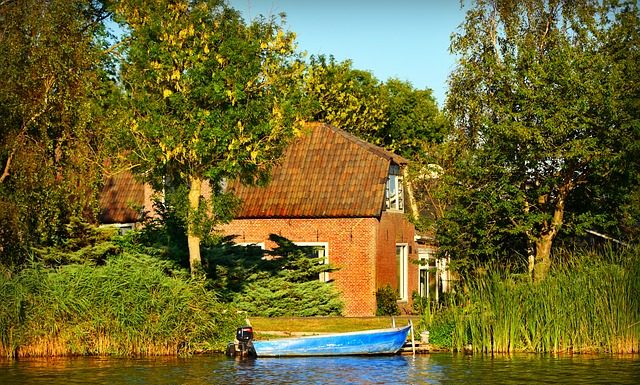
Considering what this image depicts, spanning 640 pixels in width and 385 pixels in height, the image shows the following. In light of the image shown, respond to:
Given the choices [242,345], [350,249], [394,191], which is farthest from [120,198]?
[242,345]

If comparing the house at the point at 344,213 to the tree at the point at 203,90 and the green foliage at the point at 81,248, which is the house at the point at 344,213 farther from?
the tree at the point at 203,90

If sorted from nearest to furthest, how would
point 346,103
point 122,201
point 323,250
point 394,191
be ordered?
point 323,250, point 394,191, point 122,201, point 346,103

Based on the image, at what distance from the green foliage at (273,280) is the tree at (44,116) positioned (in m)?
5.46

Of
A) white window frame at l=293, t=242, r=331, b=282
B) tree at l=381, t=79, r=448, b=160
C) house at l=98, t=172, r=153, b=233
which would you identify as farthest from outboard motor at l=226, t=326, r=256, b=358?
tree at l=381, t=79, r=448, b=160

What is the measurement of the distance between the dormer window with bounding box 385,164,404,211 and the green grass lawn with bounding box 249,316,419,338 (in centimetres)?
897

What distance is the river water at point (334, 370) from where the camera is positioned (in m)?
26.7

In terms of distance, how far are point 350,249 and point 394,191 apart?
3.82m

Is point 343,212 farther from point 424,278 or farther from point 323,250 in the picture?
point 424,278

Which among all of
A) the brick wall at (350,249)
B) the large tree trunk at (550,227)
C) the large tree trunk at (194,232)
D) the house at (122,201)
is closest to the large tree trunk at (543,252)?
the large tree trunk at (550,227)

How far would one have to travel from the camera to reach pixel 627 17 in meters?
38.8

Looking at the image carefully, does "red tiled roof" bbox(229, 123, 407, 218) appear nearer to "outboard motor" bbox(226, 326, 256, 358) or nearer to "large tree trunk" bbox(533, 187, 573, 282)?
"large tree trunk" bbox(533, 187, 573, 282)

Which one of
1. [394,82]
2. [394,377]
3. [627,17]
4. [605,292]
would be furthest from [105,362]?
[394,82]

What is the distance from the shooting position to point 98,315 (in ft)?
105

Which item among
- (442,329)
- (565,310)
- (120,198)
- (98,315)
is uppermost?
(120,198)
